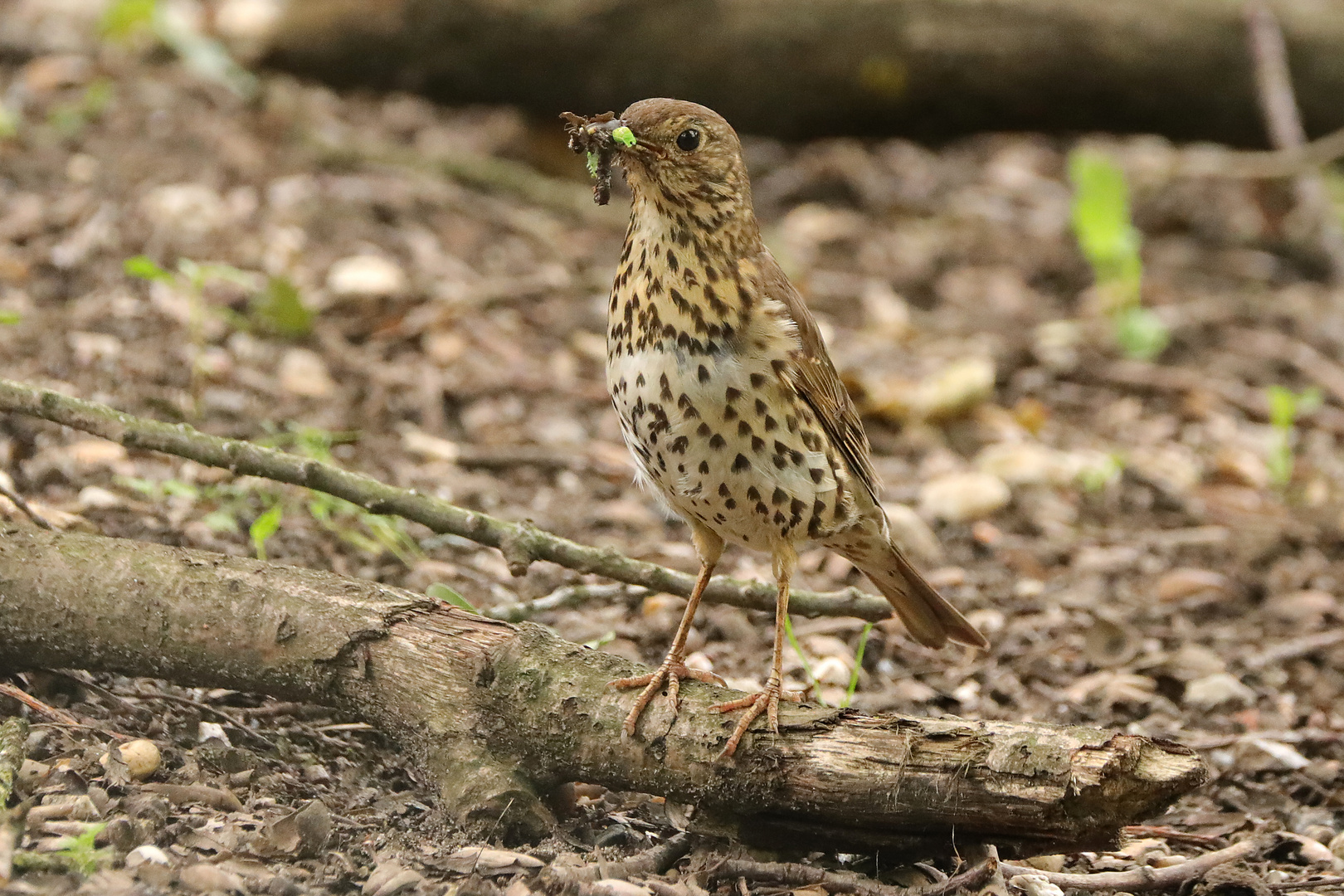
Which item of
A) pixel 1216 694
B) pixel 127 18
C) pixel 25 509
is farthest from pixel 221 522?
pixel 127 18

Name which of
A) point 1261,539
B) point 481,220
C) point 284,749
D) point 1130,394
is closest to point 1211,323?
point 1130,394

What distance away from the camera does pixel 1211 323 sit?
297 inches

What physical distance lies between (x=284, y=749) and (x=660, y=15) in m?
5.65

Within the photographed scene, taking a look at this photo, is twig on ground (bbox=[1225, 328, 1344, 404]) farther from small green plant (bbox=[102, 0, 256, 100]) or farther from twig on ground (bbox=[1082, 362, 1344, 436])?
small green plant (bbox=[102, 0, 256, 100])

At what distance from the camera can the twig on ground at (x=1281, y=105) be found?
25.6ft

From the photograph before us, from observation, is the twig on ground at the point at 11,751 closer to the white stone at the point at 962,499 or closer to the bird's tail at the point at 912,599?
the bird's tail at the point at 912,599

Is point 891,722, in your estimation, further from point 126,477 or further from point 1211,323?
point 1211,323

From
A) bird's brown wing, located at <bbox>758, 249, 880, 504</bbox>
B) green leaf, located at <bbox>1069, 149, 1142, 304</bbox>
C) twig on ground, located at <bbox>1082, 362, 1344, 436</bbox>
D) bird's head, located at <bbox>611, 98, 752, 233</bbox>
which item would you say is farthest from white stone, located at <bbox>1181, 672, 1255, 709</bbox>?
green leaf, located at <bbox>1069, 149, 1142, 304</bbox>

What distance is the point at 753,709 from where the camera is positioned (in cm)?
293

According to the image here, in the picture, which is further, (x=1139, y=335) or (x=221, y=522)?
(x=1139, y=335)

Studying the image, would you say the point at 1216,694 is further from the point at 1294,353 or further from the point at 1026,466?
the point at 1294,353

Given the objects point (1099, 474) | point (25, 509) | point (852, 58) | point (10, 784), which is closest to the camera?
point (10, 784)

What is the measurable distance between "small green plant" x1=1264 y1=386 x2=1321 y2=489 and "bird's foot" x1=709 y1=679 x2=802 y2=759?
11.3ft

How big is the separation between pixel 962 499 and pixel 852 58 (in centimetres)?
361
